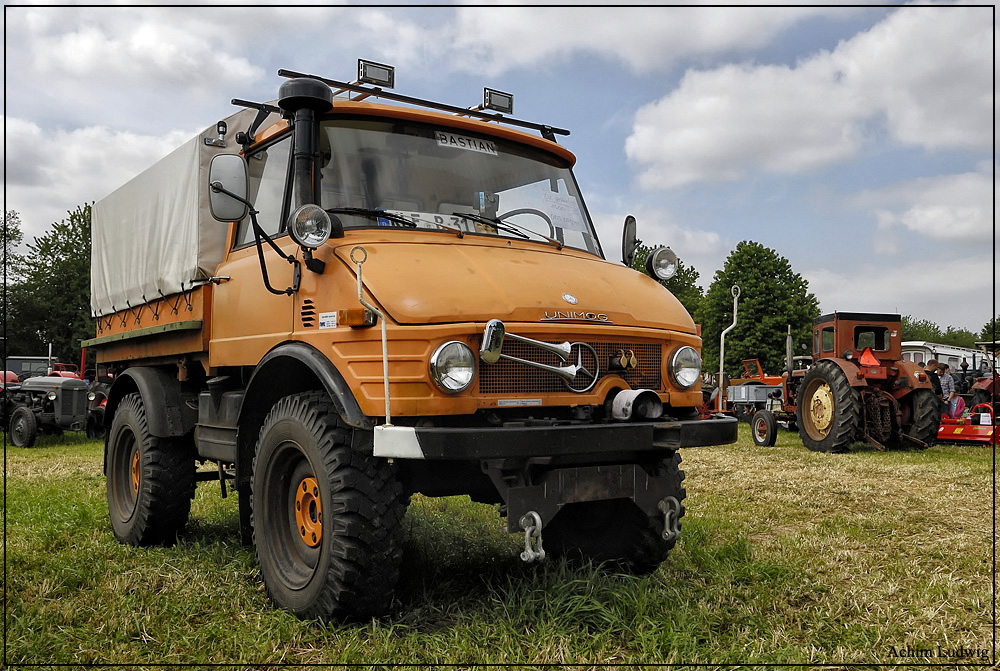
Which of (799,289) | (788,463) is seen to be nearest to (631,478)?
(788,463)

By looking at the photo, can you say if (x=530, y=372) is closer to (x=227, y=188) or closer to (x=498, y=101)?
(x=227, y=188)

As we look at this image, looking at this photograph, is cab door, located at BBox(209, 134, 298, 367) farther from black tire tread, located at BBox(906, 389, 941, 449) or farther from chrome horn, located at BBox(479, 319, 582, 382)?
black tire tread, located at BBox(906, 389, 941, 449)

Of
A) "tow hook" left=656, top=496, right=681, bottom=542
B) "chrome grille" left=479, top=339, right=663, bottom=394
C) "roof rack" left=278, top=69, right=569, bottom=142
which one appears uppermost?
"roof rack" left=278, top=69, right=569, bottom=142

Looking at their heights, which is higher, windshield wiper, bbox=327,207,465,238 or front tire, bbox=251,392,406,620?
windshield wiper, bbox=327,207,465,238

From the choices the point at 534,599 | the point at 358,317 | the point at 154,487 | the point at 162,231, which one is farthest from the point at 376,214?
the point at 154,487

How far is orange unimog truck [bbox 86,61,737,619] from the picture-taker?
12.2 feet

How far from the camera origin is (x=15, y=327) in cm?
3769

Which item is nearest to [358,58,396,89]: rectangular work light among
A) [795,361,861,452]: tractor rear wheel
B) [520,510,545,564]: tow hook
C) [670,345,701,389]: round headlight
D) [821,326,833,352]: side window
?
[670,345,701,389]: round headlight

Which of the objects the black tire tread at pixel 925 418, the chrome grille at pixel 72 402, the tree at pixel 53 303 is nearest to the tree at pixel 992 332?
the black tire tread at pixel 925 418

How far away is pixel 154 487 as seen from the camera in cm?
563

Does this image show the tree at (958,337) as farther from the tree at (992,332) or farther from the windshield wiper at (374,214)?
the windshield wiper at (374,214)

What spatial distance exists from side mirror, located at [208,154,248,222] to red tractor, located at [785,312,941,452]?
10.5 metres

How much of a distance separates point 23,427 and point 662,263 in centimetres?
1333

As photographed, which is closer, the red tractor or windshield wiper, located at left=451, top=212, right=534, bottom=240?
windshield wiper, located at left=451, top=212, right=534, bottom=240
